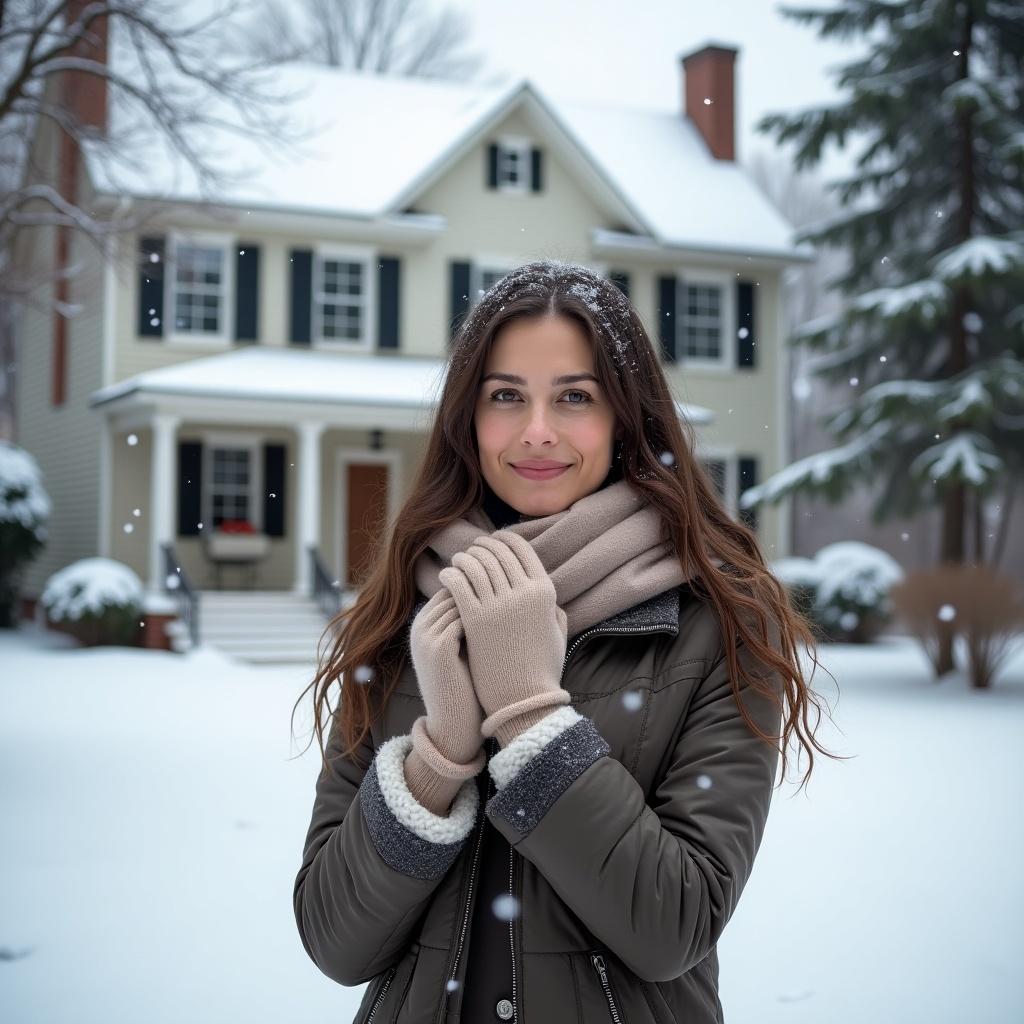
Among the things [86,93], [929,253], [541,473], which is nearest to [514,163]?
[86,93]

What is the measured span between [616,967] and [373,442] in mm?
15975

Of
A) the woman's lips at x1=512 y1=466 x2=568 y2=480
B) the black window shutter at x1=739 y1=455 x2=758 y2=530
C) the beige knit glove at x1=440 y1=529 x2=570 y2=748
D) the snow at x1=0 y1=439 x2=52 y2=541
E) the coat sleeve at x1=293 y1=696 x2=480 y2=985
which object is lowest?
the coat sleeve at x1=293 y1=696 x2=480 y2=985

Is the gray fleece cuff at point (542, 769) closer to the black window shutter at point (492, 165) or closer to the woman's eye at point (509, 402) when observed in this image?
the woman's eye at point (509, 402)

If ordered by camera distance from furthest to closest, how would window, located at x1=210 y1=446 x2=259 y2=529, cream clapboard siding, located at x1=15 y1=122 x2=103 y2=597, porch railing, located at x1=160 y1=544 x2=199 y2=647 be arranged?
window, located at x1=210 y1=446 x2=259 y2=529
cream clapboard siding, located at x1=15 y1=122 x2=103 y2=597
porch railing, located at x1=160 y1=544 x2=199 y2=647

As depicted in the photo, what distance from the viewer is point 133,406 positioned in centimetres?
1512

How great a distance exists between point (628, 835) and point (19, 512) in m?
15.3

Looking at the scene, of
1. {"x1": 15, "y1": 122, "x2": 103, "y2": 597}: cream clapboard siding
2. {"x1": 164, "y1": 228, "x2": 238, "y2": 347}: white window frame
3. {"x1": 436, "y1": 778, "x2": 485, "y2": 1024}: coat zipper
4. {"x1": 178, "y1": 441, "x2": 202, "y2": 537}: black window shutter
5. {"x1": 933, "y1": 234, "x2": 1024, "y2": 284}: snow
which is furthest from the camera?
{"x1": 15, "y1": 122, "x2": 103, "y2": 597}: cream clapboard siding

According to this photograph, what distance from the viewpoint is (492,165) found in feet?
57.2

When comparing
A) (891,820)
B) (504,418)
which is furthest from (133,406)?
(504,418)

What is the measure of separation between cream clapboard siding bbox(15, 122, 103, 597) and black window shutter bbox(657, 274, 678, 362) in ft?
24.9

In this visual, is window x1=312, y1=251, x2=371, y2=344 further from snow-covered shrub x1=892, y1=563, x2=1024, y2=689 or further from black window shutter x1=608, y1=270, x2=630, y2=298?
snow-covered shrub x1=892, y1=563, x2=1024, y2=689

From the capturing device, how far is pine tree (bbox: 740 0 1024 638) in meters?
12.2

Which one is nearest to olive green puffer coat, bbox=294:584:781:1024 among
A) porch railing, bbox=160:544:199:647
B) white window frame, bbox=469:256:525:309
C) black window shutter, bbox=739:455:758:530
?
porch railing, bbox=160:544:199:647

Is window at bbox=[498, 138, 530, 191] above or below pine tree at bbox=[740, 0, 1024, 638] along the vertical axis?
above
